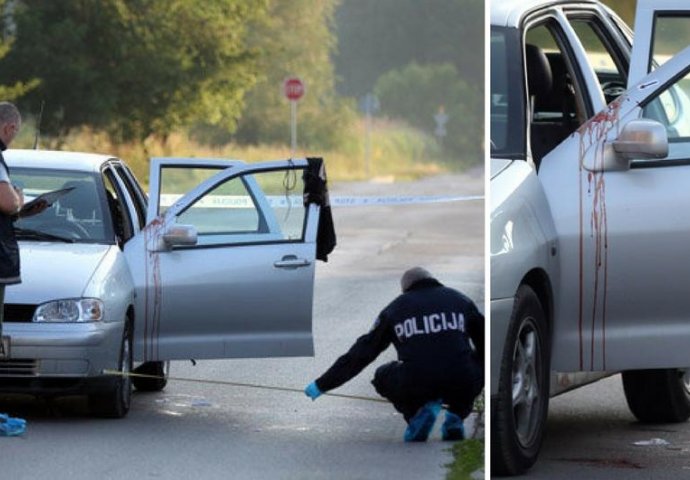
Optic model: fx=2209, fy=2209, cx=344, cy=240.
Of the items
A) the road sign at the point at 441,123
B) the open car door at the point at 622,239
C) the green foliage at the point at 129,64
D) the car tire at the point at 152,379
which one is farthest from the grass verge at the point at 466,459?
the road sign at the point at 441,123

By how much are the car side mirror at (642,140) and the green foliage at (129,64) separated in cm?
2507

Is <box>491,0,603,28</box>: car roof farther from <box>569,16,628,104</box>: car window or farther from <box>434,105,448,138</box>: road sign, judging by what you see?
<box>434,105,448,138</box>: road sign

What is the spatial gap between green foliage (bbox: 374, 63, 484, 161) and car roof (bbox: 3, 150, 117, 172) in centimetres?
5267

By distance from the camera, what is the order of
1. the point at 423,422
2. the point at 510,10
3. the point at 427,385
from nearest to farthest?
1. the point at 510,10
2. the point at 427,385
3. the point at 423,422

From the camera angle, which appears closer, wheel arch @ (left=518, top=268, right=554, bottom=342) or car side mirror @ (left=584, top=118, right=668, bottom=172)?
car side mirror @ (left=584, top=118, right=668, bottom=172)

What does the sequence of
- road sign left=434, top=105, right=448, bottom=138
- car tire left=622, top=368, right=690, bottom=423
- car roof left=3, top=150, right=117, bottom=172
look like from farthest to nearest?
road sign left=434, top=105, right=448, bottom=138, car roof left=3, top=150, right=117, bottom=172, car tire left=622, top=368, right=690, bottom=423

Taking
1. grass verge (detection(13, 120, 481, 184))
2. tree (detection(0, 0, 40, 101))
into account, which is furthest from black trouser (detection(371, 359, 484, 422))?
tree (detection(0, 0, 40, 101))

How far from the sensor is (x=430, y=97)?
67562mm

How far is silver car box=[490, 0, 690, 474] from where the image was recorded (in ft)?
30.2

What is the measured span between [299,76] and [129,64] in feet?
Answer: 74.5

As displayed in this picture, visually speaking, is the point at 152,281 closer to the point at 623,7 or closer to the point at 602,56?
the point at 602,56

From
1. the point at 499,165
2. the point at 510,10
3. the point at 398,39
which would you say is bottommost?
the point at 499,165

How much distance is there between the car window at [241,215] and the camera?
11.9 meters

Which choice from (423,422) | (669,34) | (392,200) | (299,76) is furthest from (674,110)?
(299,76)
